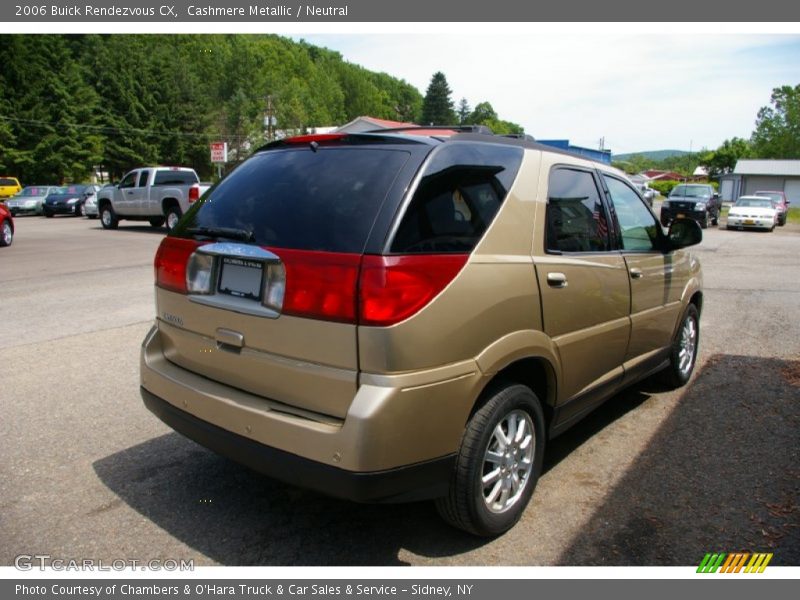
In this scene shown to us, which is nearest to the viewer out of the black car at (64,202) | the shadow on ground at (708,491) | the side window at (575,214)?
the shadow on ground at (708,491)

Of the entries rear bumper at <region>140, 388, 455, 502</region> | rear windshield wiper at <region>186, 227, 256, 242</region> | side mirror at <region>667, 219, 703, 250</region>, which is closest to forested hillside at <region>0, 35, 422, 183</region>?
rear windshield wiper at <region>186, 227, 256, 242</region>

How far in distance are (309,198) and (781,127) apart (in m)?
96.0

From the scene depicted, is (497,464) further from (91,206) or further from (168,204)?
(91,206)

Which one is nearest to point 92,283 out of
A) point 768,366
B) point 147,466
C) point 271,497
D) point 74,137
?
point 147,466

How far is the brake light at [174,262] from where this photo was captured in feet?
10.1

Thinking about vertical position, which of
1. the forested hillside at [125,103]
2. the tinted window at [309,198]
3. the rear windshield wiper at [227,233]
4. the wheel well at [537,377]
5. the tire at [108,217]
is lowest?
the wheel well at [537,377]

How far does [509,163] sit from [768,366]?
427 centimetres

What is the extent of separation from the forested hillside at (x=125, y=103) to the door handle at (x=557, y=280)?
57.8 m

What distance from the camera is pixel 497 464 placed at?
2.96 m

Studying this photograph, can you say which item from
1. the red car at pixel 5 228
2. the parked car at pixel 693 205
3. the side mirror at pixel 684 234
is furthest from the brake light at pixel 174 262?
the parked car at pixel 693 205

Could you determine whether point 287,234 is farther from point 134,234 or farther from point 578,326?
point 134,234

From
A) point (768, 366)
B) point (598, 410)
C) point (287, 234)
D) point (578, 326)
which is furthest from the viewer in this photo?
point (768, 366)

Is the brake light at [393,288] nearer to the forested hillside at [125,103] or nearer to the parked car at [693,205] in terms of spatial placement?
the parked car at [693,205]

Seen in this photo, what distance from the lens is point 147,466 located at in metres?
3.65
